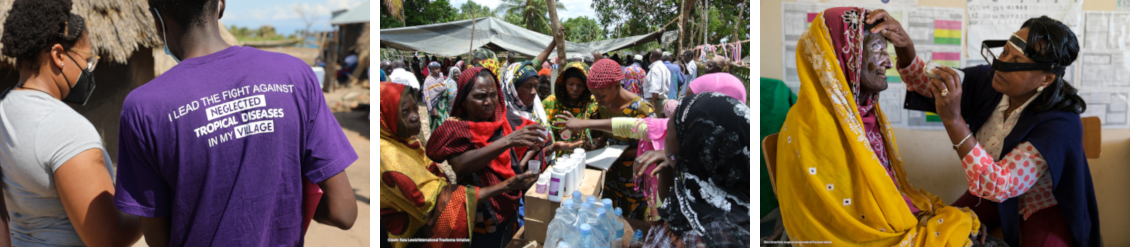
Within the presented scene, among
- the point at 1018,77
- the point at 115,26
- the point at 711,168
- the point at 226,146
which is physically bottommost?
the point at 711,168

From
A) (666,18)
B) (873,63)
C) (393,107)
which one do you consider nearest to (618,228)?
(666,18)

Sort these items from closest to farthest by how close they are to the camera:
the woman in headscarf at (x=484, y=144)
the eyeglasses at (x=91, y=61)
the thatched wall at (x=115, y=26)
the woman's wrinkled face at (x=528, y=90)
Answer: the eyeglasses at (x=91, y=61) → the woman in headscarf at (x=484, y=144) → the woman's wrinkled face at (x=528, y=90) → the thatched wall at (x=115, y=26)

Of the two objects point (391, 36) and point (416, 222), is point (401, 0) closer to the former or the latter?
point (391, 36)

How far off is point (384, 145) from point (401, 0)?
0.55 metres

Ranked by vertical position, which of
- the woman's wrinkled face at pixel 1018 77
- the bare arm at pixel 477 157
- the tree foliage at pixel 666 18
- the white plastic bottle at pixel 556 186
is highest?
the tree foliage at pixel 666 18

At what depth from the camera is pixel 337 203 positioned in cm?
150

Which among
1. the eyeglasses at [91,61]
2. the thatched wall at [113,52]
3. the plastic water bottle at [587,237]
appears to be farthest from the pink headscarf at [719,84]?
the thatched wall at [113,52]

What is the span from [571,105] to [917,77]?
153 cm

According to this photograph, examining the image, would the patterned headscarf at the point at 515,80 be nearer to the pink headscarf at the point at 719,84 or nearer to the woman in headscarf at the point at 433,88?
the woman in headscarf at the point at 433,88

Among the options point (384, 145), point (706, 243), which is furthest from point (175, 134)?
point (706, 243)

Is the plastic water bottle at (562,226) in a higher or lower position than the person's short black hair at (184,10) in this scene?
lower

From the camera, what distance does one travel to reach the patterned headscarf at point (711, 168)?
1510mm

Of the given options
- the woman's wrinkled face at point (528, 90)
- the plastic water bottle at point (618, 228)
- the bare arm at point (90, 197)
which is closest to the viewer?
the bare arm at point (90, 197)

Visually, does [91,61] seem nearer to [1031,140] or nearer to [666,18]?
[666,18]
